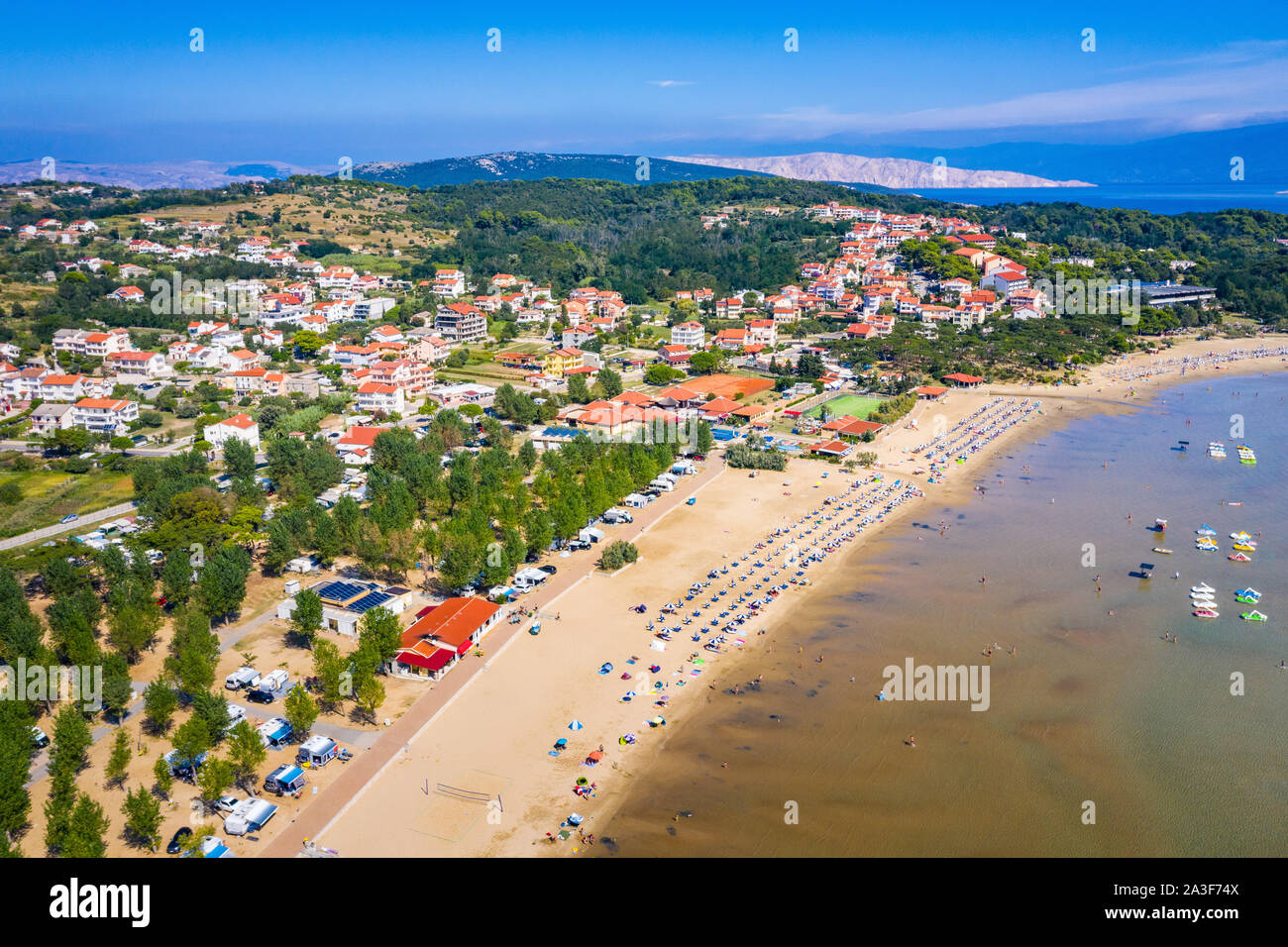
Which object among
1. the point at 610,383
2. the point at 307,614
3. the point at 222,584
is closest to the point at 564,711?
the point at 307,614

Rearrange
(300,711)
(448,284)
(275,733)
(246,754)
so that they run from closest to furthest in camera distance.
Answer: (246,754) → (300,711) → (275,733) → (448,284)

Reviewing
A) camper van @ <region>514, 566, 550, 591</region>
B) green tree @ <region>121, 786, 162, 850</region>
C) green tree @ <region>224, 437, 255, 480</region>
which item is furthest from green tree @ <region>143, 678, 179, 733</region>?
green tree @ <region>224, 437, 255, 480</region>

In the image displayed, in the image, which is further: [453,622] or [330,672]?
[453,622]

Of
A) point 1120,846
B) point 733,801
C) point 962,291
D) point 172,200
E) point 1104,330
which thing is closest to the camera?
point 1120,846

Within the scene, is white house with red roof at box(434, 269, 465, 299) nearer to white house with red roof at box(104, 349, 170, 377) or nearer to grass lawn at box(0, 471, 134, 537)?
white house with red roof at box(104, 349, 170, 377)

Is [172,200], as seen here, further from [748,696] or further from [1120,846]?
[1120,846]

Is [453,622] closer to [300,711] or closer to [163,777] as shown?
[300,711]

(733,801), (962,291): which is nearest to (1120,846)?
(733,801)
